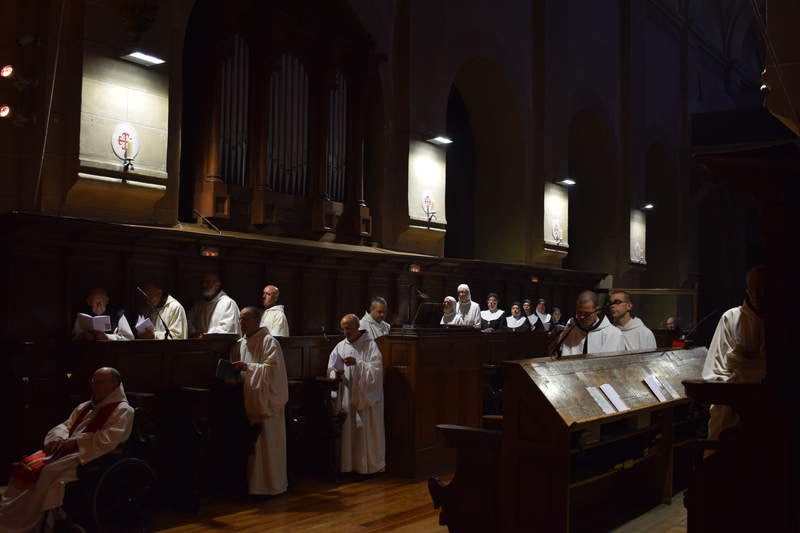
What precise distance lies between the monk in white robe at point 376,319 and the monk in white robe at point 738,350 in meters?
5.15

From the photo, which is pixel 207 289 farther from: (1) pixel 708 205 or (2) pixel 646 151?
(1) pixel 708 205

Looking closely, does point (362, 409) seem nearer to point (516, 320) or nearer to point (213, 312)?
point (213, 312)

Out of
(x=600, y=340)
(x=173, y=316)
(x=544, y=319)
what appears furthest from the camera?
(x=544, y=319)

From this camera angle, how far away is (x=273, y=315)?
995 cm

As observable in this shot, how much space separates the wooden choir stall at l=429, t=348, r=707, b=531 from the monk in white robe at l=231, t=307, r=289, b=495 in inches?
86.2

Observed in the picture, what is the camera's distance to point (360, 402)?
8250mm

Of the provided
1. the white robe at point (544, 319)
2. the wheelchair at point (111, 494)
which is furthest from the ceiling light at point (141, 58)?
the white robe at point (544, 319)

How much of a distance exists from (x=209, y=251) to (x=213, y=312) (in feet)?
2.47

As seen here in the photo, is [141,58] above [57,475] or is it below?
above

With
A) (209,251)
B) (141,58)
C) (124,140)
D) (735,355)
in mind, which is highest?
(141,58)

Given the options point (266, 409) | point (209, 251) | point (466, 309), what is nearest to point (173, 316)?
point (209, 251)

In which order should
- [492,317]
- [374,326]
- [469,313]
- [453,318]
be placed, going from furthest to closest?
1. [492,317]
2. [469,313]
3. [453,318]
4. [374,326]

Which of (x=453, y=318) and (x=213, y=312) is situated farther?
(x=453, y=318)

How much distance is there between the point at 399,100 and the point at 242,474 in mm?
7602
